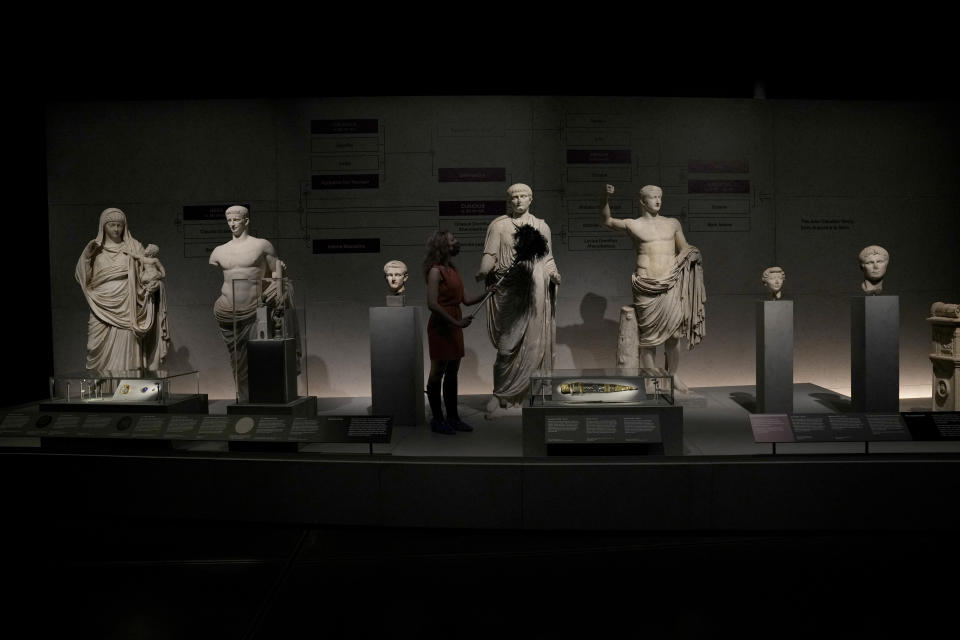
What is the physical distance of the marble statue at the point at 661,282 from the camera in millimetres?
5785

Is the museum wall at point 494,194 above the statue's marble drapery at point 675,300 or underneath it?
above

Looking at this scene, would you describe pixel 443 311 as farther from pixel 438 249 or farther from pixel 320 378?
pixel 320 378

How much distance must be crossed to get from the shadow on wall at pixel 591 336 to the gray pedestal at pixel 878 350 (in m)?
2.35

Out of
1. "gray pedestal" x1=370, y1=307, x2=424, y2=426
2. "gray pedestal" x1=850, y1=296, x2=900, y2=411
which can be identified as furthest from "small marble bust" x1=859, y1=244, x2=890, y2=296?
"gray pedestal" x1=370, y1=307, x2=424, y2=426

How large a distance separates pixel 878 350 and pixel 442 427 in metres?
3.27

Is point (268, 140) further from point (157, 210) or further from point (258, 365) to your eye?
point (258, 365)

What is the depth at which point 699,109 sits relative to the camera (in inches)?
272

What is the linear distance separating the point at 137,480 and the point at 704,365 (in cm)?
547

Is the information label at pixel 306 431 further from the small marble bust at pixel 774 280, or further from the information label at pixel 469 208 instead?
the information label at pixel 469 208

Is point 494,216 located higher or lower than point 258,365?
higher

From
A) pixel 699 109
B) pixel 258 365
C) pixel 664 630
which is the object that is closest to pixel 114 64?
pixel 258 365

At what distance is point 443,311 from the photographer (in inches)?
185

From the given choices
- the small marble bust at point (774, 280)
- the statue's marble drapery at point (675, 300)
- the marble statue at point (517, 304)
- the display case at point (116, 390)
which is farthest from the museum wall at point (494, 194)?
the display case at point (116, 390)

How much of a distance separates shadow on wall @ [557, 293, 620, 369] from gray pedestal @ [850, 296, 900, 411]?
7.71 ft
